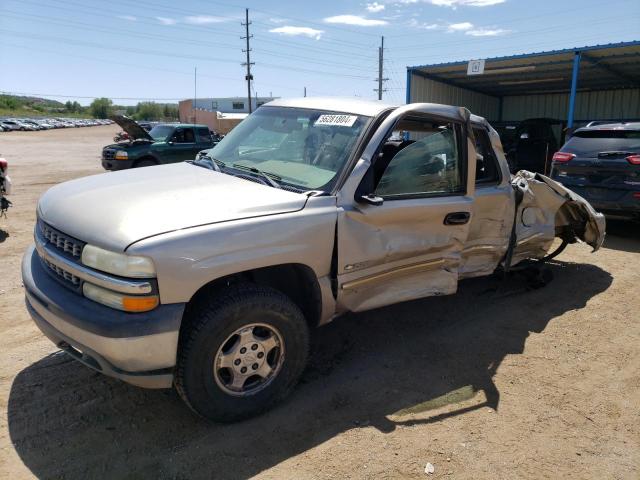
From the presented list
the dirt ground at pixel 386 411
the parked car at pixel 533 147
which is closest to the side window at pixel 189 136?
the parked car at pixel 533 147

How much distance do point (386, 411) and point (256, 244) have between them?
137 centimetres

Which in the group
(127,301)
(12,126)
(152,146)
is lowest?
(127,301)

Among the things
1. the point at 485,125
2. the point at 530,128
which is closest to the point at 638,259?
the point at 485,125

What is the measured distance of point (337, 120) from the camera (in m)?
3.66

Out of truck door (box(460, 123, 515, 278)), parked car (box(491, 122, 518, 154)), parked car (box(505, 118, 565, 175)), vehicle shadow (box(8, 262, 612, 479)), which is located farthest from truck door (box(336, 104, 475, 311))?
parked car (box(505, 118, 565, 175))

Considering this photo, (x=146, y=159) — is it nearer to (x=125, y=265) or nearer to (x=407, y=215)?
(x=407, y=215)

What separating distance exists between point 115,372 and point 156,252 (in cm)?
66

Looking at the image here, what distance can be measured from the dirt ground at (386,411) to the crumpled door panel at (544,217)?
78 centimetres

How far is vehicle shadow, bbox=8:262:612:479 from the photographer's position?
2.72 meters

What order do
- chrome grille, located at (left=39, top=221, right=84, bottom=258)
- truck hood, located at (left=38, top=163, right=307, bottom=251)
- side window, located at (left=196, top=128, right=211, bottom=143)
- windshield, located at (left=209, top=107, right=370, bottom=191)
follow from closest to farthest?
truck hood, located at (left=38, top=163, right=307, bottom=251) < chrome grille, located at (left=39, top=221, right=84, bottom=258) < windshield, located at (left=209, top=107, right=370, bottom=191) < side window, located at (left=196, top=128, right=211, bottom=143)

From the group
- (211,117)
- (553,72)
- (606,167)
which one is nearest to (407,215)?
(606,167)

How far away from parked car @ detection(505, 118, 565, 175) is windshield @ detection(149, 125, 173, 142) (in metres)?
10.2

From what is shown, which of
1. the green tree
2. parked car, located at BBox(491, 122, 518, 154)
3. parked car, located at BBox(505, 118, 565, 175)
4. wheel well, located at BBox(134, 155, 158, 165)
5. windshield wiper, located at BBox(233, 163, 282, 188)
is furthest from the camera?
the green tree

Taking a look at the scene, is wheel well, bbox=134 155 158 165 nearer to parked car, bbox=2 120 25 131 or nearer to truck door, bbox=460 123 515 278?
truck door, bbox=460 123 515 278
